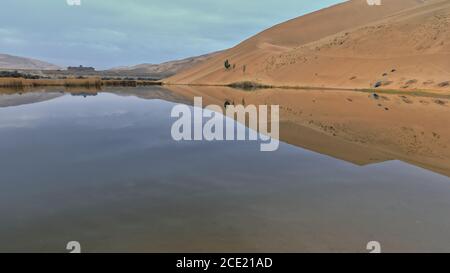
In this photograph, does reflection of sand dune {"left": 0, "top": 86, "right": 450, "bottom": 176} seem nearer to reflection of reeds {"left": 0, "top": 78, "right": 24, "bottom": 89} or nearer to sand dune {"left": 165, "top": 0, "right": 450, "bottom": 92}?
sand dune {"left": 165, "top": 0, "right": 450, "bottom": 92}

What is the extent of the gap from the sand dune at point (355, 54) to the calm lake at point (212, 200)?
37.2 metres

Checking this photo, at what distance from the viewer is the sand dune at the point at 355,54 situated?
4834cm

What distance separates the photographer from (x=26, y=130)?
1368 centimetres

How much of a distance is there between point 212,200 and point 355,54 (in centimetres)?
6419

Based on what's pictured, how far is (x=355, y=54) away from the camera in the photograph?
63.1 m

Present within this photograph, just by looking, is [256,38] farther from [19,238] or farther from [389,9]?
[19,238]
